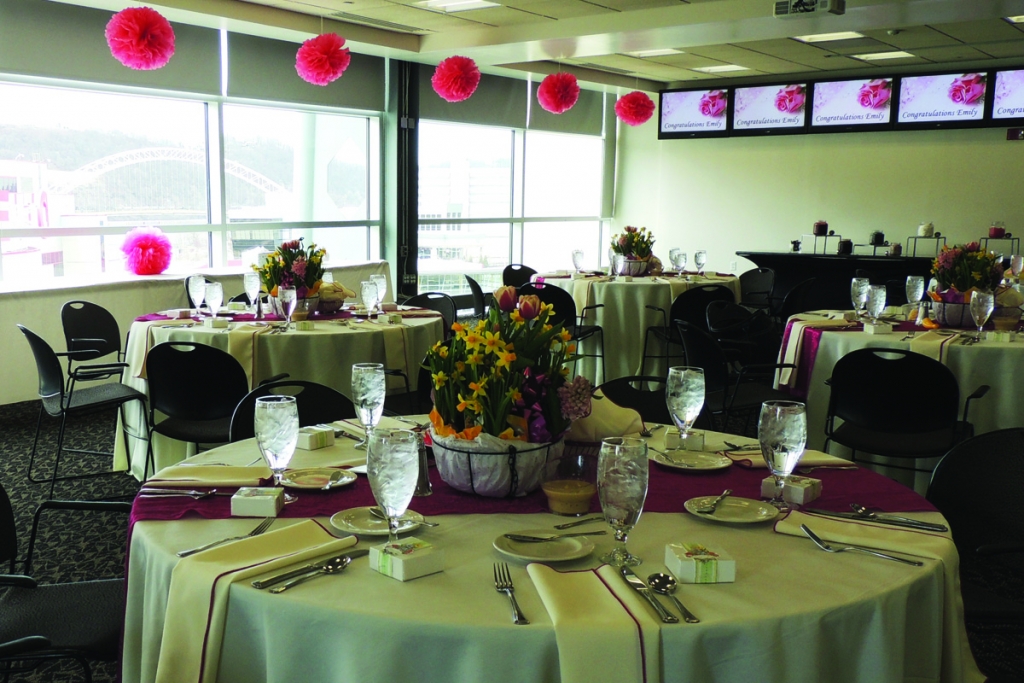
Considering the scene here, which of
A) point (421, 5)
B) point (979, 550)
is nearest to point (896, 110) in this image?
point (421, 5)

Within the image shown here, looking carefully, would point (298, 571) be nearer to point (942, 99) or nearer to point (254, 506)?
point (254, 506)

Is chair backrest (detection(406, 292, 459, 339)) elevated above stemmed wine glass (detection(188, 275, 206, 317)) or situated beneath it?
situated beneath

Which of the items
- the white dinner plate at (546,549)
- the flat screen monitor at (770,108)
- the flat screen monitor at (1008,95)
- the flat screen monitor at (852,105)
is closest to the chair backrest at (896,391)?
the white dinner plate at (546,549)

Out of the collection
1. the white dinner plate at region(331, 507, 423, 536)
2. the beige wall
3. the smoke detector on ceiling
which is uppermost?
the smoke detector on ceiling

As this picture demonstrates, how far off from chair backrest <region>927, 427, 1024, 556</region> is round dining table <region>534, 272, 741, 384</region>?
4558 millimetres

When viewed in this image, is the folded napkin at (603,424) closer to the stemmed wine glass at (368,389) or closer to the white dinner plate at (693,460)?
the white dinner plate at (693,460)

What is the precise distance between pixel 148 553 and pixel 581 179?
11452mm

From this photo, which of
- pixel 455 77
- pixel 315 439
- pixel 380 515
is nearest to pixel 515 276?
pixel 455 77

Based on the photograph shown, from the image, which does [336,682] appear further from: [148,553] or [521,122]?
[521,122]

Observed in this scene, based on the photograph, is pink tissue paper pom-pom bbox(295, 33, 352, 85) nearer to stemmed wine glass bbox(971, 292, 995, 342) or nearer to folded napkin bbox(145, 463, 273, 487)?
stemmed wine glass bbox(971, 292, 995, 342)

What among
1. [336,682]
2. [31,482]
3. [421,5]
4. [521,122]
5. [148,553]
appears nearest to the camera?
[336,682]

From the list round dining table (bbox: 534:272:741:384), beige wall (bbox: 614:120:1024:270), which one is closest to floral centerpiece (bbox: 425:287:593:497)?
round dining table (bbox: 534:272:741:384)

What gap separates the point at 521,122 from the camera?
1127 centimetres

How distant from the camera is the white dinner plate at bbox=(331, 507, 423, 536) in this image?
1.64 metres
